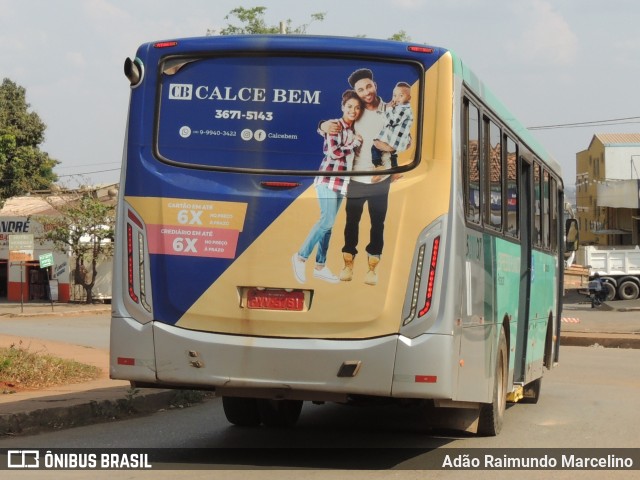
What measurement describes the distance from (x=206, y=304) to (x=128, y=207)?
99 centimetres

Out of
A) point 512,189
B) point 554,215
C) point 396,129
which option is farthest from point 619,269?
point 396,129

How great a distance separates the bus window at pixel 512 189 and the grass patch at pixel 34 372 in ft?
19.3

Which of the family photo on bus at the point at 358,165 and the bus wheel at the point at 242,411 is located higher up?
the family photo on bus at the point at 358,165

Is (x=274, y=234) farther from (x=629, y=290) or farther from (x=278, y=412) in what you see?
(x=629, y=290)

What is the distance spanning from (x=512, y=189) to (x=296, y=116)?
3513 mm

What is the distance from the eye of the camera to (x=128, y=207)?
8734mm

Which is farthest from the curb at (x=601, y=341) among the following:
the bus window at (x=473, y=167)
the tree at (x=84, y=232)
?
the tree at (x=84, y=232)

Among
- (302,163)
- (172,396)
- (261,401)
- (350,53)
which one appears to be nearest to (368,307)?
(302,163)

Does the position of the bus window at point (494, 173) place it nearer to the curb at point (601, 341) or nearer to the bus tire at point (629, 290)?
the curb at point (601, 341)

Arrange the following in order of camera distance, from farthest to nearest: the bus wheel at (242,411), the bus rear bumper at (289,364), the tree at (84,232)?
the tree at (84,232)
the bus wheel at (242,411)
the bus rear bumper at (289,364)

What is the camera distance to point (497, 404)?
10.8 meters

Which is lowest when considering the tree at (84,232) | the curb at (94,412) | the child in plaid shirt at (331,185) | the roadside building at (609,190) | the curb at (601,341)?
the curb at (94,412)

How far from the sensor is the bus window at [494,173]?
1007 centimetres

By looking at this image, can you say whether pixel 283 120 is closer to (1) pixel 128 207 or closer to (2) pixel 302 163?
(2) pixel 302 163
